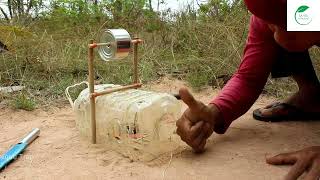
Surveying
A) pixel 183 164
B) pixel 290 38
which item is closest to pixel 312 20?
pixel 290 38

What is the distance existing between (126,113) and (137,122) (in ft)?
0.25

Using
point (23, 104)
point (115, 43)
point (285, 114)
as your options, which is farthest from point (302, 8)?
point (23, 104)

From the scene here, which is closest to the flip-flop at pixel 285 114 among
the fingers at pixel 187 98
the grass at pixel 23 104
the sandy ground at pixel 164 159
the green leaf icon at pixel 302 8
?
the sandy ground at pixel 164 159

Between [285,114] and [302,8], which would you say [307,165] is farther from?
[285,114]

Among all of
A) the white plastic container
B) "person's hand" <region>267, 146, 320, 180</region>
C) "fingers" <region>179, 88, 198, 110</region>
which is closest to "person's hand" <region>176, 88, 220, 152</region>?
"fingers" <region>179, 88, 198, 110</region>

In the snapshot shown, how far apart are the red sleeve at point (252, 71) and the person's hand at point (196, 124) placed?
0.18m

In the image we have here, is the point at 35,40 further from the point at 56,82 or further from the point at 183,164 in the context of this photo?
the point at 183,164

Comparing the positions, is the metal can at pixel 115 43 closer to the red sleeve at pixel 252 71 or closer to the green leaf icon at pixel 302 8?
the red sleeve at pixel 252 71

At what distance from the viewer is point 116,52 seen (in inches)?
73.0

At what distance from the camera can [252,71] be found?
6.49 feet

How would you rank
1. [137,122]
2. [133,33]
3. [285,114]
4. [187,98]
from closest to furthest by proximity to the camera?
[187,98], [137,122], [285,114], [133,33]

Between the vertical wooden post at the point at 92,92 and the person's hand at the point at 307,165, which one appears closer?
the person's hand at the point at 307,165

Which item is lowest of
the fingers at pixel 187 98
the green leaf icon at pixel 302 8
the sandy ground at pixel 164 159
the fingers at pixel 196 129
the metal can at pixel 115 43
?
the sandy ground at pixel 164 159

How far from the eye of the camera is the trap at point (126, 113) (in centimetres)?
182
